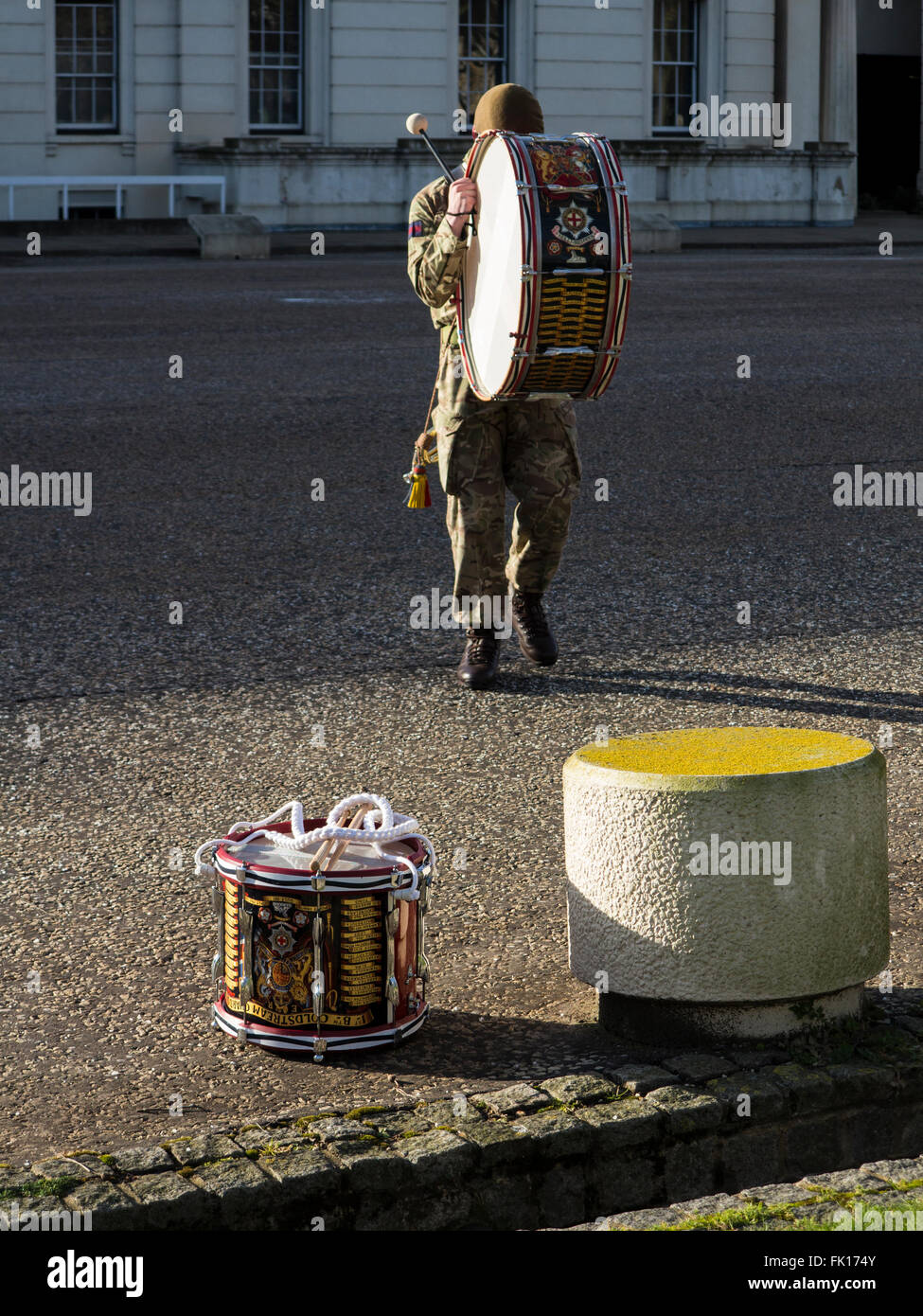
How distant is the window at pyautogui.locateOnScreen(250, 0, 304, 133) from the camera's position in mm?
30984

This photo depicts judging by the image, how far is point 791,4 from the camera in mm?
34594

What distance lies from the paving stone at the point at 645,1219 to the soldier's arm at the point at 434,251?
12.1ft

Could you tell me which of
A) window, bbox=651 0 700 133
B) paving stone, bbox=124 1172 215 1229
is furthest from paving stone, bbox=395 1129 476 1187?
window, bbox=651 0 700 133

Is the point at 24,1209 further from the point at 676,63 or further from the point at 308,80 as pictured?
the point at 676,63

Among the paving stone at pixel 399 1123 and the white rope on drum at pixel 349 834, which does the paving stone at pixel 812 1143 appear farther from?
the white rope on drum at pixel 349 834

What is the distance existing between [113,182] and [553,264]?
25062mm

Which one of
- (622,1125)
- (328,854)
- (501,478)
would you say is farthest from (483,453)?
(622,1125)

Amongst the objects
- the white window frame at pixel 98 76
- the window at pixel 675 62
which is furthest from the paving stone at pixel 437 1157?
the window at pixel 675 62

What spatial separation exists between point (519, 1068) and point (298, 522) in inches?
228

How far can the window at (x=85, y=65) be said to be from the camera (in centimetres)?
2989

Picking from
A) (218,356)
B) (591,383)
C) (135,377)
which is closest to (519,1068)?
(591,383)

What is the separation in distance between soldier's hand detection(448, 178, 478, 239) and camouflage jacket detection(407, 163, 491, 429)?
0.10 m

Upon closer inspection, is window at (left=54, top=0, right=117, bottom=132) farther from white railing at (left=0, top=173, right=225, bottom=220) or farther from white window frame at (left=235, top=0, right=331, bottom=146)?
white window frame at (left=235, top=0, right=331, bottom=146)

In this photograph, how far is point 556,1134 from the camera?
3.48 metres
